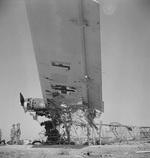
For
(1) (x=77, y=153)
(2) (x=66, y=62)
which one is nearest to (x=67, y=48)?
(2) (x=66, y=62)

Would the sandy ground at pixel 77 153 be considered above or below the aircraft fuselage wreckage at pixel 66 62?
below

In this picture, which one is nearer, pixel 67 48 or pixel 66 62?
pixel 67 48

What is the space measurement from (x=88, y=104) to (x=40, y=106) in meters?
2.57

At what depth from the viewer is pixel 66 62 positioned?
886 cm

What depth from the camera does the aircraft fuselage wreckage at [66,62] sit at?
6629 millimetres

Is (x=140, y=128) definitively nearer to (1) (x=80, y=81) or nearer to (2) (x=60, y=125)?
(2) (x=60, y=125)

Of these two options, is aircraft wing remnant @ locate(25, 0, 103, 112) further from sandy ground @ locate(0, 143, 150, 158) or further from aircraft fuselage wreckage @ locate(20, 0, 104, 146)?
sandy ground @ locate(0, 143, 150, 158)

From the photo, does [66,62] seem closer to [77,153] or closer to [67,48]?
[67,48]

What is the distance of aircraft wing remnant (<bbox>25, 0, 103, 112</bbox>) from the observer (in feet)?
21.5

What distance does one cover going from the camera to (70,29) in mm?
7156

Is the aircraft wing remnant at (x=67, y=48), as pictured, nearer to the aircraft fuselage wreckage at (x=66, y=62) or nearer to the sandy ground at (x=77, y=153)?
the aircraft fuselage wreckage at (x=66, y=62)

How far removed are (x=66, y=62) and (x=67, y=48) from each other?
0.96m

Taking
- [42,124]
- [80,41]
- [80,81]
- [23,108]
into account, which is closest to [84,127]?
[42,124]

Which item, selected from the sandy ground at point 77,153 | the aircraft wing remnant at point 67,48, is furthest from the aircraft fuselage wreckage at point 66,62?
the sandy ground at point 77,153
